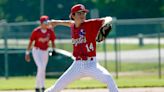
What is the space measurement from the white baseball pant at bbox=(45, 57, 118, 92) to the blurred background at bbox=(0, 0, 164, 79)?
1186 cm

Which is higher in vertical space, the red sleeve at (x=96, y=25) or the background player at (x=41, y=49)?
the red sleeve at (x=96, y=25)

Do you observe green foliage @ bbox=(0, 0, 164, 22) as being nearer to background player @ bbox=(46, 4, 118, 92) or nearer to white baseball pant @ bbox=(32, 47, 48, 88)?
white baseball pant @ bbox=(32, 47, 48, 88)

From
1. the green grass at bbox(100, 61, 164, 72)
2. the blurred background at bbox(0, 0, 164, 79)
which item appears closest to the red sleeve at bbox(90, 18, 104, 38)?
the blurred background at bbox(0, 0, 164, 79)

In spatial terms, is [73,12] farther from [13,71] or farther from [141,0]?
[141,0]

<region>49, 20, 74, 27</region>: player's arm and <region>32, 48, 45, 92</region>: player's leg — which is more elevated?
<region>49, 20, 74, 27</region>: player's arm

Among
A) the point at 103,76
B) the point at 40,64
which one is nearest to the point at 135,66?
the point at 40,64

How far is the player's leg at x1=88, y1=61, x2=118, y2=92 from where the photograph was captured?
9.76 meters

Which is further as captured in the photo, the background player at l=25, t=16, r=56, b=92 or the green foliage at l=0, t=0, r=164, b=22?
the green foliage at l=0, t=0, r=164, b=22

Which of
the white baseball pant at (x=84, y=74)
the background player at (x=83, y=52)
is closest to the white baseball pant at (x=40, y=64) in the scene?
the background player at (x=83, y=52)

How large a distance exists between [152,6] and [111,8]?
2.99 meters

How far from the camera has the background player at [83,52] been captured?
32.5 ft

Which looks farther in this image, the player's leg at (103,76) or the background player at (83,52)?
the background player at (83,52)

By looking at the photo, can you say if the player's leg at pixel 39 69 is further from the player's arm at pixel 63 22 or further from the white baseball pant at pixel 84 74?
the white baseball pant at pixel 84 74

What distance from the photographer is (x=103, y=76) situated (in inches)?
388
